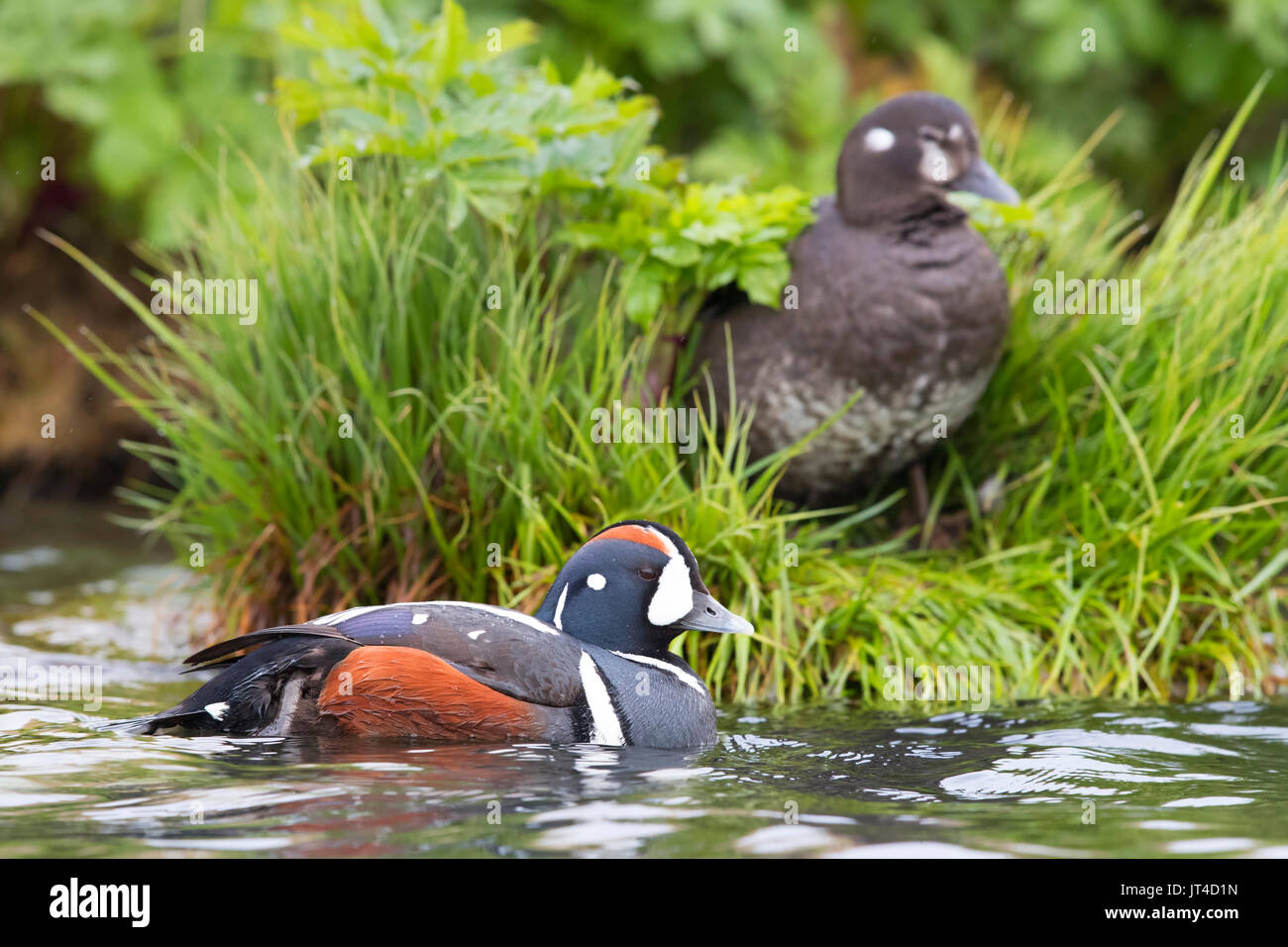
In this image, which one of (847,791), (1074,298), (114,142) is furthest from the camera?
(114,142)

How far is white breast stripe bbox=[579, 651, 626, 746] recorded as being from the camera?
3.66 metres

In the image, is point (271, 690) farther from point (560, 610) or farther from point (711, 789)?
point (711, 789)

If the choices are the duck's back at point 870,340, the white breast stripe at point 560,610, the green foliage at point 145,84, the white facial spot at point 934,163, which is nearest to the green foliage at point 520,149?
the duck's back at point 870,340

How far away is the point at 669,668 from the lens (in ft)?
12.7

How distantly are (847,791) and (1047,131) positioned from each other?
560 centimetres

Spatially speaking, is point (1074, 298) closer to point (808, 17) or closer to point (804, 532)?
point (804, 532)

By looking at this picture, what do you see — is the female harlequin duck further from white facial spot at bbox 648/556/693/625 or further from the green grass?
the green grass

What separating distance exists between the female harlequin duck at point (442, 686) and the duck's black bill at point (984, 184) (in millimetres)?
2031

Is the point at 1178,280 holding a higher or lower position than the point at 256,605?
higher

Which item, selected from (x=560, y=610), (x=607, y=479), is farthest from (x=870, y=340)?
(x=560, y=610)

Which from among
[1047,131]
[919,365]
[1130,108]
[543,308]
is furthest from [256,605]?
[1130,108]

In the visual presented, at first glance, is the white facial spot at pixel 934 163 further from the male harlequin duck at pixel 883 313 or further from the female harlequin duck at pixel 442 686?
the female harlequin duck at pixel 442 686

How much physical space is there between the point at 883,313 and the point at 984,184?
58 centimetres

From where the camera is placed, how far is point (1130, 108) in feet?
28.0
